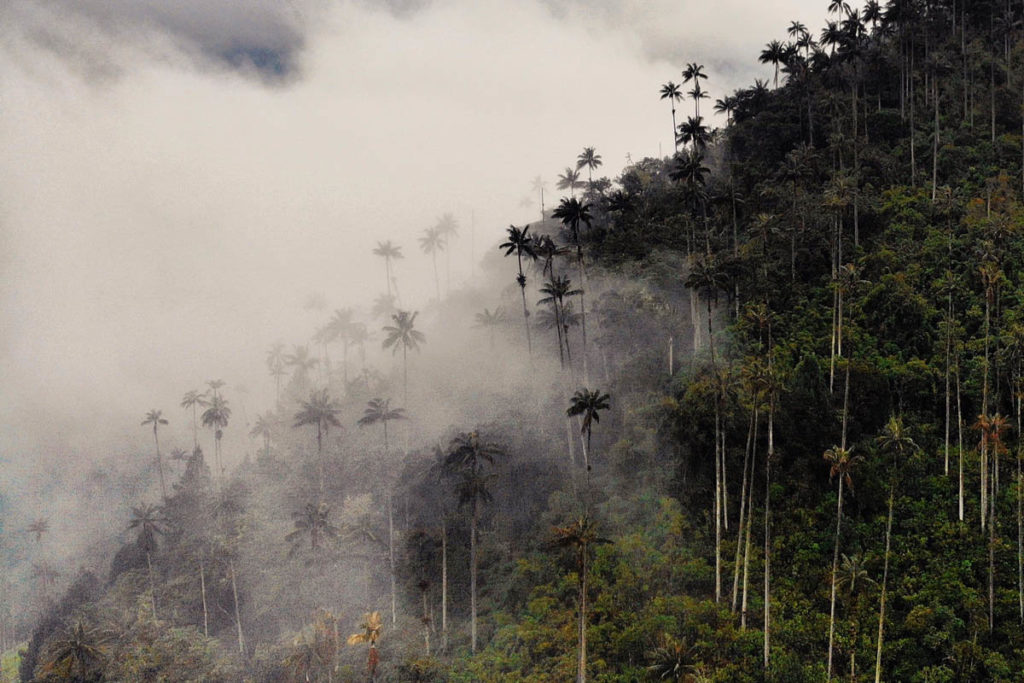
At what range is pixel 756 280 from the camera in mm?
104938

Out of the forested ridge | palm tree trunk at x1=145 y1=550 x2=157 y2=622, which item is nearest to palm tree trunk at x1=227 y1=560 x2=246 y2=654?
the forested ridge

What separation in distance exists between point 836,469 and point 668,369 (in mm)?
42483

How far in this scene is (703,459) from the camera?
86.6 metres

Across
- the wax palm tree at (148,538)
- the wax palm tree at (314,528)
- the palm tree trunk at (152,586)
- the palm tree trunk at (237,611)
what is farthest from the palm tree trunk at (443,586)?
the wax palm tree at (148,538)

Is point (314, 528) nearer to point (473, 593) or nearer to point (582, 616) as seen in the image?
point (473, 593)

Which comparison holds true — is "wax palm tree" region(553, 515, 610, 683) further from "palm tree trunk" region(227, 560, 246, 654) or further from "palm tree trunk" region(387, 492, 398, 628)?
"palm tree trunk" region(227, 560, 246, 654)

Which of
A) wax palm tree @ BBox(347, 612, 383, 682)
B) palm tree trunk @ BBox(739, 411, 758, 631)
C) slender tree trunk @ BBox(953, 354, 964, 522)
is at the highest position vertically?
slender tree trunk @ BBox(953, 354, 964, 522)

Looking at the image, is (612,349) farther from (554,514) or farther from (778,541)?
(778,541)

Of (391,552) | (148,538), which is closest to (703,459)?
(391,552)

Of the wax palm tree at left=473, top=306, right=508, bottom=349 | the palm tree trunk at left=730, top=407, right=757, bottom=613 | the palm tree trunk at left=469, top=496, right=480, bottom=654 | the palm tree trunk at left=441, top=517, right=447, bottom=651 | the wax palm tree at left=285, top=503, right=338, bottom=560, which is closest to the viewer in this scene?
the palm tree trunk at left=730, top=407, right=757, bottom=613

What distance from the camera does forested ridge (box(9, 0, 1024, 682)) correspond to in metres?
69.1

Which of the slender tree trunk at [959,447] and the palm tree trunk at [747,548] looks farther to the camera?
the palm tree trunk at [747,548]

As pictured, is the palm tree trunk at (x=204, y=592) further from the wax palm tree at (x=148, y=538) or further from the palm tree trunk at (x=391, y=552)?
the palm tree trunk at (x=391, y=552)

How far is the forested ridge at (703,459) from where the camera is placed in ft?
227
